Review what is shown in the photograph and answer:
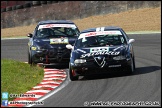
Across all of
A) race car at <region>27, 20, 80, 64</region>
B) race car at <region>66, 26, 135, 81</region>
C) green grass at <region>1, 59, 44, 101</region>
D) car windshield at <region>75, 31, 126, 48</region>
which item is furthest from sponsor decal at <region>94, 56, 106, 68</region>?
race car at <region>27, 20, 80, 64</region>

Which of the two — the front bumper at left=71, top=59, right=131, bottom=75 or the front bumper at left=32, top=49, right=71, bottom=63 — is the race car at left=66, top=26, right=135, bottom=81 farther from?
the front bumper at left=32, top=49, right=71, bottom=63

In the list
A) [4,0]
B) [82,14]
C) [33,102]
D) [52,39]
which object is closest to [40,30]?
[52,39]

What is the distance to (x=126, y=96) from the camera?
997 cm

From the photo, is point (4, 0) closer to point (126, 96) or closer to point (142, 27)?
point (142, 27)

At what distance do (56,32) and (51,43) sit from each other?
138cm

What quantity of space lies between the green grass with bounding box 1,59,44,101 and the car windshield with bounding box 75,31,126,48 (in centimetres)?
134

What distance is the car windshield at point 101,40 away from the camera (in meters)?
13.7

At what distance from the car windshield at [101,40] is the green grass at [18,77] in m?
1.34

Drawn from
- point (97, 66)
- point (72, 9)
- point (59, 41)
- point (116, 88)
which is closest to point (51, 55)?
point (59, 41)

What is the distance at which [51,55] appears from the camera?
15594 millimetres

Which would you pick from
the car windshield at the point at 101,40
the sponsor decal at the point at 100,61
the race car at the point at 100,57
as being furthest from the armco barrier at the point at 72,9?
the sponsor decal at the point at 100,61

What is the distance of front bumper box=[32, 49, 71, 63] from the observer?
15.4 m

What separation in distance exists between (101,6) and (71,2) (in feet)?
5.95

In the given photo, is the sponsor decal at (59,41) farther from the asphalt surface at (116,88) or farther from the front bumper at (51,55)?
the asphalt surface at (116,88)
